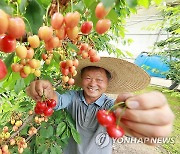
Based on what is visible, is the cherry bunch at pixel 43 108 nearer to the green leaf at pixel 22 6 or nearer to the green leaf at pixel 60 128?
the green leaf at pixel 60 128

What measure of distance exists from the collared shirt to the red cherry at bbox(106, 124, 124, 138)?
88cm

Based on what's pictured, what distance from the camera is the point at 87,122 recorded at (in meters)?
1.40

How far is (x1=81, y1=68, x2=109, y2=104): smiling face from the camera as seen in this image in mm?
1316

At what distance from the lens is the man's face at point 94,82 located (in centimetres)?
132

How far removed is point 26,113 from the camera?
1367mm

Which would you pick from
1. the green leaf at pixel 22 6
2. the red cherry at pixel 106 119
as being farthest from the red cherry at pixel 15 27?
the red cherry at pixel 106 119

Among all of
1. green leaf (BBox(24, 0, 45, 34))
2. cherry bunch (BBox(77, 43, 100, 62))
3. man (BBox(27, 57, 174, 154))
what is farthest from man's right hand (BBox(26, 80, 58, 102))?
green leaf (BBox(24, 0, 45, 34))

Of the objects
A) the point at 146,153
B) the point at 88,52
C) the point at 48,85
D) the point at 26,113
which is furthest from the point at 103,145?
the point at 146,153

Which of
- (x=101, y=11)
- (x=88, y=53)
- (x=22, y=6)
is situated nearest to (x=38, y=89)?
(x=88, y=53)

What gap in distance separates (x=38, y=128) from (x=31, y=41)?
0.95 m

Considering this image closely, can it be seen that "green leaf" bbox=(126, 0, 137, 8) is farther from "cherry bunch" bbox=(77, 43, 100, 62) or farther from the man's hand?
"cherry bunch" bbox=(77, 43, 100, 62)

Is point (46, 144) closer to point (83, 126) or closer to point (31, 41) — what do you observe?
point (83, 126)

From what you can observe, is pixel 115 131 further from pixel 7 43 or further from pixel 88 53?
pixel 88 53

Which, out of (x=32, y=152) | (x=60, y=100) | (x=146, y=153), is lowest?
(x=146, y=153)
